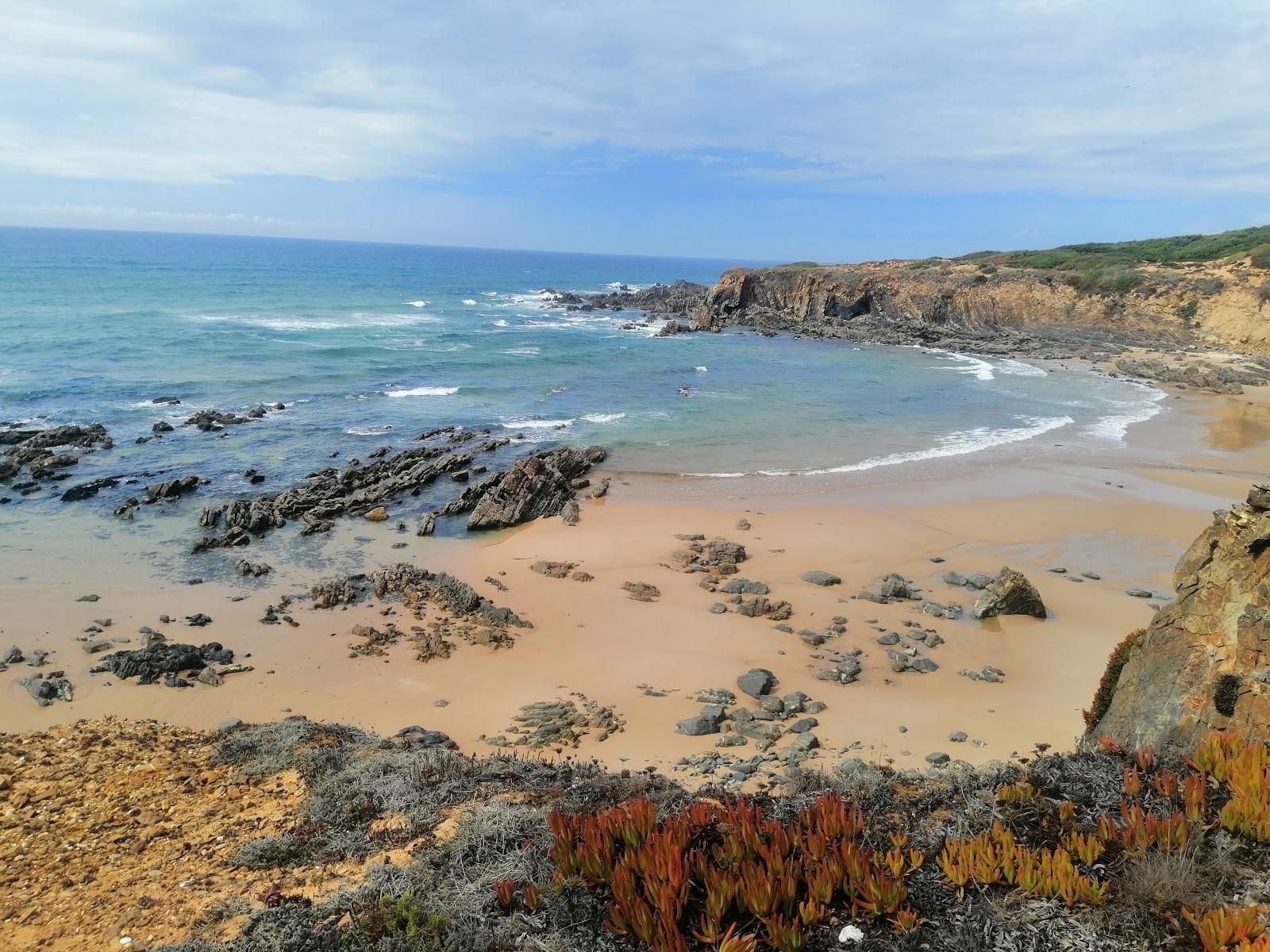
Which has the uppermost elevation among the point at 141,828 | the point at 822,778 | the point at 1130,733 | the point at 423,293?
the point at 423,293

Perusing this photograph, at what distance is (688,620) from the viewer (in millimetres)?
13266

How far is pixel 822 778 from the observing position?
6.88 metres

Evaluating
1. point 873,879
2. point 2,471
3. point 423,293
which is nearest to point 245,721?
point 873,879

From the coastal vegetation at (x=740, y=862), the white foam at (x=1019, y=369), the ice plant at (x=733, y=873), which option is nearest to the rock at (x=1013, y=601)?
the coastal vegetation at (x=740, y=862)

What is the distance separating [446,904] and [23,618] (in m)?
13.0

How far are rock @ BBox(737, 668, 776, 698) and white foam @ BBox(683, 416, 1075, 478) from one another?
11.9 m

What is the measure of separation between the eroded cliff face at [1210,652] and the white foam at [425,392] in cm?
3085

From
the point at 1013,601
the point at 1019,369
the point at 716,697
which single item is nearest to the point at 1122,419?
the point at 1019,369

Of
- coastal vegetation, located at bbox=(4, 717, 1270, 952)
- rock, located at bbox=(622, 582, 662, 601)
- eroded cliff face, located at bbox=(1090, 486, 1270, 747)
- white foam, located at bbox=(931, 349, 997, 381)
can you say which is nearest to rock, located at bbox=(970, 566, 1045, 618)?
eroded cliff face, located at bbox=(1090, 486, 1270, 747)

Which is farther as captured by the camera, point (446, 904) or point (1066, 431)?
point (1066, 431)

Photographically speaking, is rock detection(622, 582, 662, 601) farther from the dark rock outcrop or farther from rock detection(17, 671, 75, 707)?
the dark rock outcrop

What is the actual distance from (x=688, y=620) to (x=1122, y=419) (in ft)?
87.6

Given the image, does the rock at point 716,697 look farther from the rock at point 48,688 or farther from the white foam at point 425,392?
the white foam at point 425,392

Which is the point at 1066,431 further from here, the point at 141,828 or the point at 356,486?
the point at 141,828
